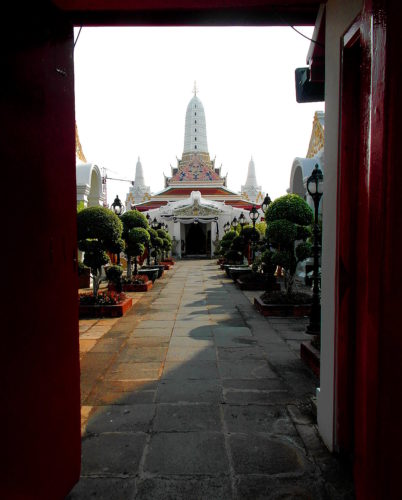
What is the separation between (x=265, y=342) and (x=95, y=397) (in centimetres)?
284

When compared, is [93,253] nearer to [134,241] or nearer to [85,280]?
[134,241]

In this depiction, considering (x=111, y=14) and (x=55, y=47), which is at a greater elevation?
(x=111, y=14)

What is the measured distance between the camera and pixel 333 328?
2637 mm

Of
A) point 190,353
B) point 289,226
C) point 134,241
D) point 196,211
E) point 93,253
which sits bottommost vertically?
point 190,353

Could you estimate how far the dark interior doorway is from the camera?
34531 mm

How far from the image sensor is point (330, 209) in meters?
2.64

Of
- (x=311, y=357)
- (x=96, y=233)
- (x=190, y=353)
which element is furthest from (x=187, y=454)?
(x=96, y=233)

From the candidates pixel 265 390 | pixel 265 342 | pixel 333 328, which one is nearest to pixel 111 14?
pixel 333 328

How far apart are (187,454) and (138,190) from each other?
1539 inches

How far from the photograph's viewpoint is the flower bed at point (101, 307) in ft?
25.2

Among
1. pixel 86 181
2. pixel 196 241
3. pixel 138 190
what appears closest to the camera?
pixel 86 181

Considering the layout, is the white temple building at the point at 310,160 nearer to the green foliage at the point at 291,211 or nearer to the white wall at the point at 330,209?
the green foliage at the point at 291,211

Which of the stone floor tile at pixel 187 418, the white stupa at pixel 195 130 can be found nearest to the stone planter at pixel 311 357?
the stone floor tile at pixel 187 418

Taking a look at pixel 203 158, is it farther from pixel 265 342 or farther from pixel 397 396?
pixel 397 396
